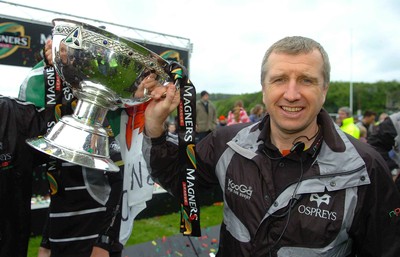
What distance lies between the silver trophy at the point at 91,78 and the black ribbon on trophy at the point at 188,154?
16 centimetres

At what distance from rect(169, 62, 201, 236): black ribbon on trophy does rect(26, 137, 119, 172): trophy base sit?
0.37 meters

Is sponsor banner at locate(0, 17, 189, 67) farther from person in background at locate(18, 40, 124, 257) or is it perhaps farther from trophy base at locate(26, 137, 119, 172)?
trophy base at locate(26, 137, 119, 172)

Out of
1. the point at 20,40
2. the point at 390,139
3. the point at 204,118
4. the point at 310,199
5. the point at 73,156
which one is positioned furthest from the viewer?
the point at 204,118

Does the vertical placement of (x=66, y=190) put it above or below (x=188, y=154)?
below

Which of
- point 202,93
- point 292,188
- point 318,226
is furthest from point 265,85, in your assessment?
point 202,93

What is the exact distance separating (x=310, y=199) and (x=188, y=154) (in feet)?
1.59

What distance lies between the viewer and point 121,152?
6.01ft

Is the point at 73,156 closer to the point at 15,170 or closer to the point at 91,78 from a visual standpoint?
the point at 91,78

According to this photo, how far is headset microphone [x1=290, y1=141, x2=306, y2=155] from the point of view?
1312 millimetres

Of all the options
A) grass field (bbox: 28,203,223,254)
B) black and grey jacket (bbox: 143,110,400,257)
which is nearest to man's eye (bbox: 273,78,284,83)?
black and grey jacket (bbox: 143,110,400,257)

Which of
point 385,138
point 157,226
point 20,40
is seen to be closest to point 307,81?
point 385,138

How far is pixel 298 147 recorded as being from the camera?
132 cm

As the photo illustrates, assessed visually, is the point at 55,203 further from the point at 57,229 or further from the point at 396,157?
the point at 396,157

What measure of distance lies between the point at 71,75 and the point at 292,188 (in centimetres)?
87
